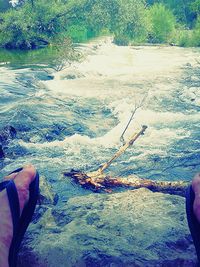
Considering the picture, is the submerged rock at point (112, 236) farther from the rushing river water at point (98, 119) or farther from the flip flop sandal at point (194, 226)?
the rushing river water at point (98, 119)

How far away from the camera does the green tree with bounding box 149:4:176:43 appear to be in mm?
23672

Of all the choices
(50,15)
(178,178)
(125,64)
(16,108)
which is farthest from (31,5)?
(178,178)

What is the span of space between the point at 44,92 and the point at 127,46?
1335 centimetres

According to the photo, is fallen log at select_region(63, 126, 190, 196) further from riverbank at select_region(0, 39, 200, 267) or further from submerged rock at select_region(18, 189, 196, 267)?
submerged rock at select_region(18, 189, 196, 267)

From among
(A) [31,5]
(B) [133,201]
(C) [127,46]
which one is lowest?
(C) [127,46]

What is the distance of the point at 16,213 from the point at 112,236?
57 cm

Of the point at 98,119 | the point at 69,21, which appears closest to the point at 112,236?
the point at 98,119

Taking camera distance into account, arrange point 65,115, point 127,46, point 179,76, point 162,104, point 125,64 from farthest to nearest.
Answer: point 127,46
point 125,64
point 179,76
point 162,104
point 65,115

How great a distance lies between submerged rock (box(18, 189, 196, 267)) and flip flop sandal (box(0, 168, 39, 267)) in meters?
0.11

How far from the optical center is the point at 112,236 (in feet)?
6.61

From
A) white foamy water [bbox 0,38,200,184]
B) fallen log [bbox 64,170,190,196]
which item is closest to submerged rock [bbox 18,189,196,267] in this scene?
fallen log [bbox 64,170,190,196]

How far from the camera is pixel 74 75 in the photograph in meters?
11.0

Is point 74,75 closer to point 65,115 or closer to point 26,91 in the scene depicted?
Result: point 26,91

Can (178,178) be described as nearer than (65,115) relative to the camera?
Yes
